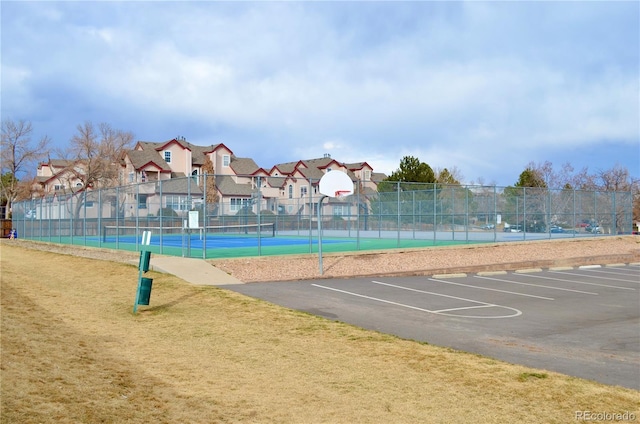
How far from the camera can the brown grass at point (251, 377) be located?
207 inches

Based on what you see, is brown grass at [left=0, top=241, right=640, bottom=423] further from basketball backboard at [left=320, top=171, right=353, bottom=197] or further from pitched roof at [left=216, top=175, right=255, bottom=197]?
pitched roof at [left=216, top=175, right=255, bottom=197]

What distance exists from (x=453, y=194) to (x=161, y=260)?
1792 centimetres

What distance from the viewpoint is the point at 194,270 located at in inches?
658

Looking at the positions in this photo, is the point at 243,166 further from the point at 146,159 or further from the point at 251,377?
the point at 251,377

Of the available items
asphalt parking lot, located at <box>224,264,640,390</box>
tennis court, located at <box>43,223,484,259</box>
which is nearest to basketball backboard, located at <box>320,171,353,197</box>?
asphalt parking lot, located at <box>224,264,640,390</box>

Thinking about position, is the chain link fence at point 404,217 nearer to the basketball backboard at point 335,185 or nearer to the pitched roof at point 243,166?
the basketball backboard at point 335,185

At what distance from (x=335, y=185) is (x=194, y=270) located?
4961mm

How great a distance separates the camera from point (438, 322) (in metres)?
10.6

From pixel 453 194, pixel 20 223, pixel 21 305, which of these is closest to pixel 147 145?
pixel 20 223

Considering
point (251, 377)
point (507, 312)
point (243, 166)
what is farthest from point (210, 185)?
point (251, 377)

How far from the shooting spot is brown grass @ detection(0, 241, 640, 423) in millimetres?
5270

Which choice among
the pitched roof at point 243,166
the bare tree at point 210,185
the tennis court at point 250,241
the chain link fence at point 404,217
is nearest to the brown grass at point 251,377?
the tennis court at point 250,241

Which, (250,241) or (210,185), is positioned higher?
(210,185)

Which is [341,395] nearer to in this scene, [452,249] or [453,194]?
[452,249]
